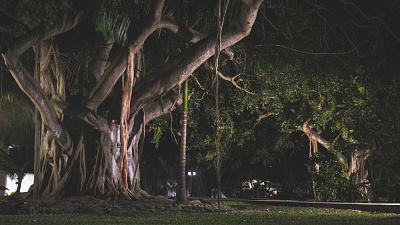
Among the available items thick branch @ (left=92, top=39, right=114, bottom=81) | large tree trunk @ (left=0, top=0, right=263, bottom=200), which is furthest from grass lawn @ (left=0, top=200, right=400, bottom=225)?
thick branch @ (left=92, top=39, right=114, bottom=81)

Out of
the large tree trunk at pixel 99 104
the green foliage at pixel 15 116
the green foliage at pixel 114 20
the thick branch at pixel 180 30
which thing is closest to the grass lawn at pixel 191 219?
the large tree trunk at pixel 99 104

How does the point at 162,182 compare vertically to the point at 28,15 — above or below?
below

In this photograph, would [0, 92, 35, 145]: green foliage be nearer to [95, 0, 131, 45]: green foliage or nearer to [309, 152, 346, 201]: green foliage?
[95, 0, 131, 45]: green foliage

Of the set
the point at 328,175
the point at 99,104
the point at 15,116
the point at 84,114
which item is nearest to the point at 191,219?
the point at 84,114

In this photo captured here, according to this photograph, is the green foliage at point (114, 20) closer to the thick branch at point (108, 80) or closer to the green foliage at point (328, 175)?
the thick branch at point (108, 80)

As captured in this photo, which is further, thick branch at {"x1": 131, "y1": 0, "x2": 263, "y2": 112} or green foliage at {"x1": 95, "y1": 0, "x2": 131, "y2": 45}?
thick branch at {"x1": 131, "y1": 0, "x2": 263, "y2": 112}

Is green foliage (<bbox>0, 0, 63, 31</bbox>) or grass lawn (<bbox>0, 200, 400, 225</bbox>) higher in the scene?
green foliage (<bbox>0, 0, 63, 31</bbox>)

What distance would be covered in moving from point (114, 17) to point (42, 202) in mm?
4697

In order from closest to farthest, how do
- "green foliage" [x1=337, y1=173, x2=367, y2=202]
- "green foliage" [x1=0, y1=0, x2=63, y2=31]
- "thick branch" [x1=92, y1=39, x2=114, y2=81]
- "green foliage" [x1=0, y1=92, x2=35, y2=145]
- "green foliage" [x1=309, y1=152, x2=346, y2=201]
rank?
"green foliage" [x1=0, y1=0, x2=63, y2=31] < "thick branch" [x1=92, y1=39, x2=114, y2=81] < "green foliage" [x1=0, y1=92, x2=35, y2=145] < "green foliage" [x1=337, y1=173, x2=367, y2=202] < "green foliage" [x1=309, y1=152, x2=346, y2=201]

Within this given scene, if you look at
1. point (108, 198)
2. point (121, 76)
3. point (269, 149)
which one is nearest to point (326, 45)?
point (121, 76)

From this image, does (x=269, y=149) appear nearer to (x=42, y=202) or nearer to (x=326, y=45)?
(x=326, y=45)

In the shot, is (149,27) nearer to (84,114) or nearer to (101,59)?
(84,114)

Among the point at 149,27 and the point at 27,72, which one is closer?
the point at 149,27

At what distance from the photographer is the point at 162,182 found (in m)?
30.5
